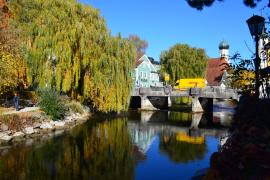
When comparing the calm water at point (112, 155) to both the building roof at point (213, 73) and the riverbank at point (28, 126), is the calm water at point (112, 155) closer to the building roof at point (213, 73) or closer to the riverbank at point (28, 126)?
the riverbank at point (28, 126)

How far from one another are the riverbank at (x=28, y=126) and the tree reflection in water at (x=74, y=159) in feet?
4.99

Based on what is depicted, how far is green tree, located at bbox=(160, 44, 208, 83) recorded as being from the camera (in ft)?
197

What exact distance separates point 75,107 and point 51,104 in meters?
5.21

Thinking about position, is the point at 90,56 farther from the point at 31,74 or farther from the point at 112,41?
the point at 31,74

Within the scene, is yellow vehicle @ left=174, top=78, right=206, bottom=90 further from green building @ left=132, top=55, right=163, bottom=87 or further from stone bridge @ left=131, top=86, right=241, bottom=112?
green building @ left=132, top=55, right=163, bottom=87

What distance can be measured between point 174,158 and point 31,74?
50.4 ft

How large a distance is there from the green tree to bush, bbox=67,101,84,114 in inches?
1168

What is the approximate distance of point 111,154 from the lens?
18.7 metres

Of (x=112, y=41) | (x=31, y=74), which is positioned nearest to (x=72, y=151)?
(x=31, y=74)

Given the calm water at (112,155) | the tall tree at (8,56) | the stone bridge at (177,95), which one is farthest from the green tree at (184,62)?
the tall tree at (8,56)

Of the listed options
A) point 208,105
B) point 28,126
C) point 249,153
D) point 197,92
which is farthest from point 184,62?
point 249,153

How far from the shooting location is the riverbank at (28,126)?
21.1 m

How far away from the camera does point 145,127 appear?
31.1 meters

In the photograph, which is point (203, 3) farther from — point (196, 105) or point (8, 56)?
point (196, 105)
